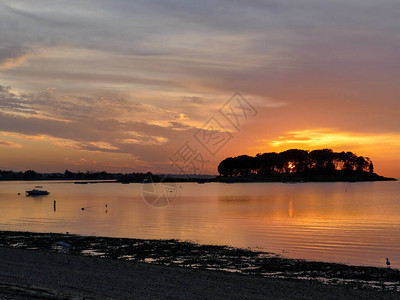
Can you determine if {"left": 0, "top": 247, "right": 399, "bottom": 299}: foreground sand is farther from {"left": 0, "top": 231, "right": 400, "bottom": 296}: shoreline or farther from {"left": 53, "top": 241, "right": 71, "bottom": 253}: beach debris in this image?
{"left": 53, "top": 241, "right": 71, "bottom": 253}: beach debris

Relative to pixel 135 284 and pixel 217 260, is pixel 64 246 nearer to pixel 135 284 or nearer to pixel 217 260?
pixel 217 260

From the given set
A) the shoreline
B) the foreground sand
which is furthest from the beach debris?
the foreground sand

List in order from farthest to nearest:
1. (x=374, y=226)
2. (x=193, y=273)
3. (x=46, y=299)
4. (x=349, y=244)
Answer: (x=374, y=226)
(x=349, y=244)
(x=193, y=273)
(x=46, y=299)

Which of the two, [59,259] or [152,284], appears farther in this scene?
[59,259]

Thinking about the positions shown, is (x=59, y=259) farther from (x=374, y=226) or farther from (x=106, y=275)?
(x=374, y=226)

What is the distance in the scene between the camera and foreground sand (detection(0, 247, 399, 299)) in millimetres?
16797

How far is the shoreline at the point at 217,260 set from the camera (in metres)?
23.5

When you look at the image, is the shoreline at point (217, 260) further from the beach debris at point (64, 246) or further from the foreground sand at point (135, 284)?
the foreground sand at point (135, 284)

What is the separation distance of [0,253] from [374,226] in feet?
147

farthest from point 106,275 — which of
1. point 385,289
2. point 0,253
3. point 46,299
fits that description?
point 385,289

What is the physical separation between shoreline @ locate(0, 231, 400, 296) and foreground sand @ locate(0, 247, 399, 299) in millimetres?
1599

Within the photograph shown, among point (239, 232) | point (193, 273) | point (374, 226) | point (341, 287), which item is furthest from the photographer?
point (374, 226)

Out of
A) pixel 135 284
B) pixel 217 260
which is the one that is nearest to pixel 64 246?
pixel 217 260

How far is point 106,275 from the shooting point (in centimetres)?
2114
